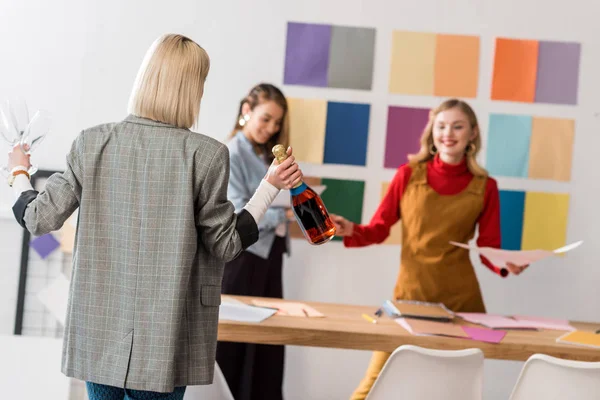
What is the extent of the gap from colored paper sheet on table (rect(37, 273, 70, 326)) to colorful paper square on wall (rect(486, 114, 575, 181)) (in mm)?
2160

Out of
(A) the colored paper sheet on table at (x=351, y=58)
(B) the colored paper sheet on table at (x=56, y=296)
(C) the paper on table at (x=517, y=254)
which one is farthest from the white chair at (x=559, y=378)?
(B) the colored paper sheet on table at (x=56, y=296)

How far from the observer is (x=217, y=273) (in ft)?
5.71

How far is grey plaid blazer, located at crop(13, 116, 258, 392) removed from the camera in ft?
5.39

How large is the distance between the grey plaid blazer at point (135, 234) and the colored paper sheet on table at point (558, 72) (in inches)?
103

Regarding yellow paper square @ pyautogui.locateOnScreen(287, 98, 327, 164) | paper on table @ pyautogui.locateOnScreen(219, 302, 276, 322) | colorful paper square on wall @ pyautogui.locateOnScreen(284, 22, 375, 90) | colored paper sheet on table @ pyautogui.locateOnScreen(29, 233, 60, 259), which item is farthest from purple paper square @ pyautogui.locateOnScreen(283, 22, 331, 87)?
paper on table @ pyautogui.locateOnScreen(219, 302, 276, 322)

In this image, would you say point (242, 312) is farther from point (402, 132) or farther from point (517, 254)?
point (402, 132)

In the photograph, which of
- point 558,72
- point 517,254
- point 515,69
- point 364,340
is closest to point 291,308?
point 364,340

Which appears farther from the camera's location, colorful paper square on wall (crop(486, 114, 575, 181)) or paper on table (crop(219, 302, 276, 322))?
colorful paper square on wall (crop(486, 114, 575, 181))

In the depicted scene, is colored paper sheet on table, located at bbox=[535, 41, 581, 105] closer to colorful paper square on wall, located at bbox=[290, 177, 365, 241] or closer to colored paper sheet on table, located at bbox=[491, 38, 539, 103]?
colored paper sheet on table, located at bbox=[491, 38, 539, 103]

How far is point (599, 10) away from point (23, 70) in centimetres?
286

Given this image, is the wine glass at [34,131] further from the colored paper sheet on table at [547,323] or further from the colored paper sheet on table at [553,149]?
the colored paper sheet on table at [553,149]

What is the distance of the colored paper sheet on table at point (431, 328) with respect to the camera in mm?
2318

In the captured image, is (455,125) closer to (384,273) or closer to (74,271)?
(384,273)

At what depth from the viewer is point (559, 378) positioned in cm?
208
